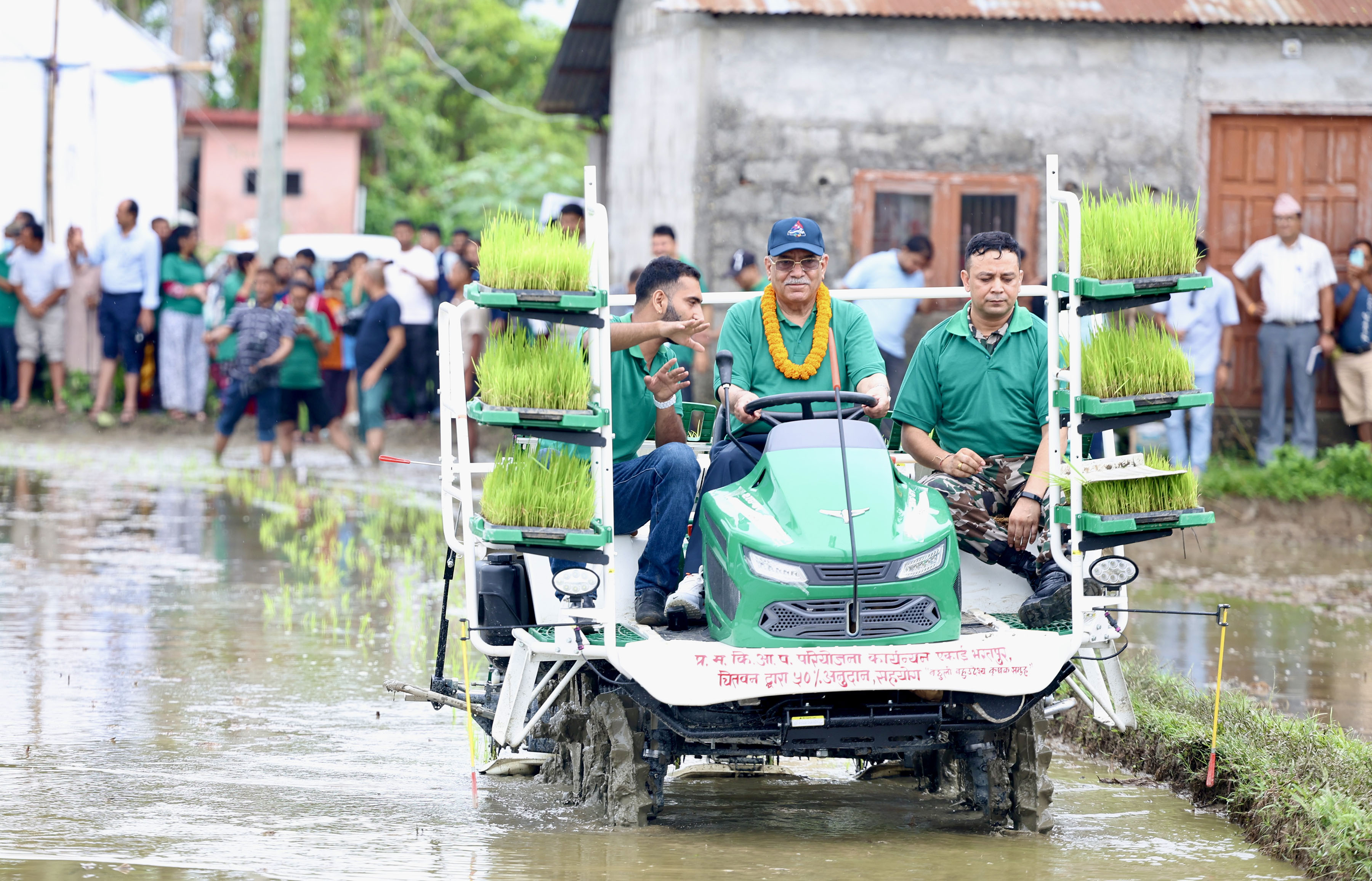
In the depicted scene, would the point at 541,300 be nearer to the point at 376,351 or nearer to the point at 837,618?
the point at 837,618

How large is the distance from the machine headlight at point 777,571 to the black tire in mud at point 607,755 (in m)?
0.71

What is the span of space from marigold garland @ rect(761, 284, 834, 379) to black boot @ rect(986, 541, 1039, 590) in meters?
0.96

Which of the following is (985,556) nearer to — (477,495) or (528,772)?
(528,772)

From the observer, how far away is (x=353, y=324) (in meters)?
18.6

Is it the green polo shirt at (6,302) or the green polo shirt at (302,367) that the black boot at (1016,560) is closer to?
the green polo shirt at (302,367)

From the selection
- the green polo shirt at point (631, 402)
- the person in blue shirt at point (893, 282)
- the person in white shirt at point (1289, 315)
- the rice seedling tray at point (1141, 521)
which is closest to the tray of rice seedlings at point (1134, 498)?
the rice seedling tray at point (1141, 521)

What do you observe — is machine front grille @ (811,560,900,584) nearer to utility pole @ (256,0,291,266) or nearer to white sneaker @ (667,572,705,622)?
white sneaker @ (667,572,705,622)

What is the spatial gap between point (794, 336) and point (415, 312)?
1133 cm

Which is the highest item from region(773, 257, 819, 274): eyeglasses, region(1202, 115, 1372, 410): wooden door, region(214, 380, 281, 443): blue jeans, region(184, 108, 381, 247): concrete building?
region(184, 108, 381, 247): concrete building

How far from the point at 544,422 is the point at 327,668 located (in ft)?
10.7

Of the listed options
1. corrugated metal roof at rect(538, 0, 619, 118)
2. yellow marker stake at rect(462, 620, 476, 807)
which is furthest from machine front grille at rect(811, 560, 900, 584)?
corrugated metal roof at rect(538, 0, 619, 118)

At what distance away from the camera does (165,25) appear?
44.0 metres

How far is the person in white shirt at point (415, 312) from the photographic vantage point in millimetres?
17688

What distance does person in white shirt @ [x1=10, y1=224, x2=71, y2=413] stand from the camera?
18500 mm
